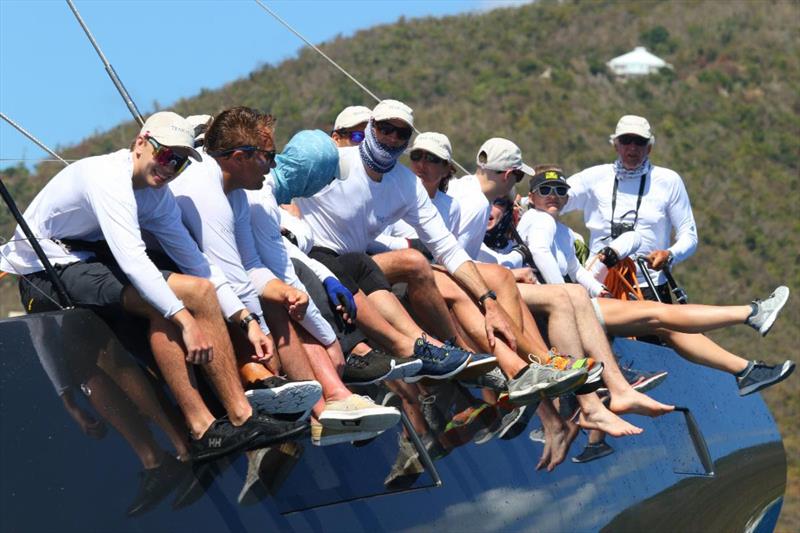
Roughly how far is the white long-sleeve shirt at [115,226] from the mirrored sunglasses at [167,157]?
126 mm

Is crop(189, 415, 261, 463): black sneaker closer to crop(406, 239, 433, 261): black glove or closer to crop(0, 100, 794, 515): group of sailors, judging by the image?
crop(0, 100, 794, 515): group of sailors

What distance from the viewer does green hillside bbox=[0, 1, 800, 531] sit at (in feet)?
160

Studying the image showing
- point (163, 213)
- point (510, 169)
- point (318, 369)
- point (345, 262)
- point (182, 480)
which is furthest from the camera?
point (510, 169)

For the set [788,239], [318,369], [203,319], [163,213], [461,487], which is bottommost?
[788,239]

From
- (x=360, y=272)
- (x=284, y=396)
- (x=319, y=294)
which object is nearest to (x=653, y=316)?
(x=360, y=272)

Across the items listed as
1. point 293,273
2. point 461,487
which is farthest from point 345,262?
point 461,487

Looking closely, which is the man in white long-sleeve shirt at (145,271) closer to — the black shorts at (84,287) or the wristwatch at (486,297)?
the black shorts at (84,287)

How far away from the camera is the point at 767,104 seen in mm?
61188

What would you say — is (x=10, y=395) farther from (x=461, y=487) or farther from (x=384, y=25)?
(x=384, y=25)

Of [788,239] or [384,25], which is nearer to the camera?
[788,239]

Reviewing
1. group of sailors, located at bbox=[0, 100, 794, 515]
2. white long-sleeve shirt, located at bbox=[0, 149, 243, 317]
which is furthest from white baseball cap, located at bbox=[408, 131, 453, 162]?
white long-sleeve shirt, located at bbox=[0, 149, 243, 317]

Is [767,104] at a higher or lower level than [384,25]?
lower

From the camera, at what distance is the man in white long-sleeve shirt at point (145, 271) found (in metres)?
5.38

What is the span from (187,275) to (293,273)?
1099 millimetres
